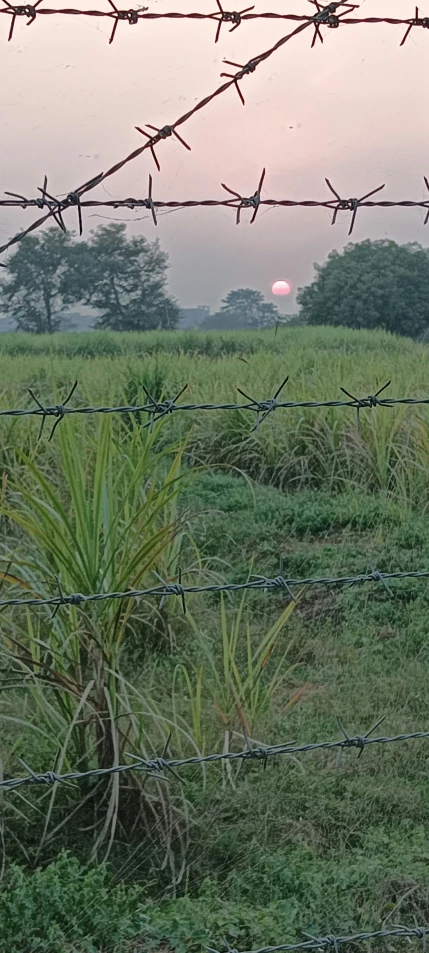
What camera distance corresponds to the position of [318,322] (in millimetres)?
2143

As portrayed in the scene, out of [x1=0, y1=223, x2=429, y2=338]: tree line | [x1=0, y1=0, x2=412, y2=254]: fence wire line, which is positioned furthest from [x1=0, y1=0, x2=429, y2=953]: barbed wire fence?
[x1=0, y1=223, x2=429, y2=338]: tree line

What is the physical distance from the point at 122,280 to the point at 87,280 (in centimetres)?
8

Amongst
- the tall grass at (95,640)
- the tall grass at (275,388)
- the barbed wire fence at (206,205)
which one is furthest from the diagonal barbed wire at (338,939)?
the tall grass at (275,388)

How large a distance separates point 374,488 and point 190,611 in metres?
0.59

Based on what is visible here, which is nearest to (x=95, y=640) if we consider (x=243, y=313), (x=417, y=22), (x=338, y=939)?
(x=338, y=939)

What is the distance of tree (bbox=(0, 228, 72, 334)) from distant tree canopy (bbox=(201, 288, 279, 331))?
344 mm

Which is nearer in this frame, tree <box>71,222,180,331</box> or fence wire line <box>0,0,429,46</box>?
fence wire line <box>0,0,429,46</box>

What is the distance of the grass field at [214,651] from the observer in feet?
5.65

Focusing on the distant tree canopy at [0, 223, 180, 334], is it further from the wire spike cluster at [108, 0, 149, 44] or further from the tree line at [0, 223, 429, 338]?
the wire spike cluster at [108, 0, 149, 44]

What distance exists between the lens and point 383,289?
2.20m

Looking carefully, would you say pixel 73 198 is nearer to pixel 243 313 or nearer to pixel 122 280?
pixel 122 280

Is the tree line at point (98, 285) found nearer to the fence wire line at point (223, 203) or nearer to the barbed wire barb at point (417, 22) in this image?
the fence wire line at point (223, 203)

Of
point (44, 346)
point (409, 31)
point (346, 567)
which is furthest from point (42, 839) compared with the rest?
point (409, 31)

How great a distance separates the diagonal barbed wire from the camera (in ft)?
4.99
